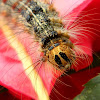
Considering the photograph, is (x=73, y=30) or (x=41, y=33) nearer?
(x=41, y=33)

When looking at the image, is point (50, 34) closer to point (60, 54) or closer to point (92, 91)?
point (60, 54)

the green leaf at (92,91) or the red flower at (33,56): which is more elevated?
the red flower at (33,56)

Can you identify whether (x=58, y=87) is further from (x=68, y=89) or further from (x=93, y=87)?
(x=93, y=87)

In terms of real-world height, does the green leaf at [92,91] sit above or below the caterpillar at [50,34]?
below

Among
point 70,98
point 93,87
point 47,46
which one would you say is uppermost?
point 47,46

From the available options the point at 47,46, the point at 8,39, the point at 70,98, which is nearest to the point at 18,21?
the point at 8,39

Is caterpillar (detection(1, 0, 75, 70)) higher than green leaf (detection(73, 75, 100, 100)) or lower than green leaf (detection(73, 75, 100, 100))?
higher

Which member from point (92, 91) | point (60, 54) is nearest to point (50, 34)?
point (60, 54)
